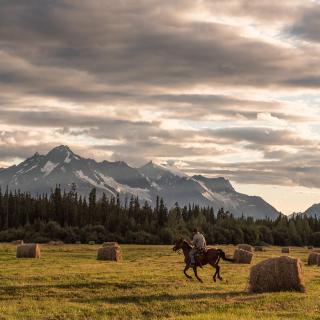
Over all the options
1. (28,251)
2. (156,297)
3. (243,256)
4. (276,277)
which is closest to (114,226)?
(28,251)

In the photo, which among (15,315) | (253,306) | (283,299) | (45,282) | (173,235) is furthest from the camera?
(173,235)

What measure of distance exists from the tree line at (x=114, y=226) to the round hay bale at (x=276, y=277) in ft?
310

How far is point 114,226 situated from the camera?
5728 inches

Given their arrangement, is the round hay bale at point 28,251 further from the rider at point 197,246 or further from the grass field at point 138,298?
the rider at point 197,246

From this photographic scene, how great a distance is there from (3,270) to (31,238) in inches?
3236

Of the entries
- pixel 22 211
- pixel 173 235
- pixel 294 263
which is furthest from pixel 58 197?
pixel 294 263

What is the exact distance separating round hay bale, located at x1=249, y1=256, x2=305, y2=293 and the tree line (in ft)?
310

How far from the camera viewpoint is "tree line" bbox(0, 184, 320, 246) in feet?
422

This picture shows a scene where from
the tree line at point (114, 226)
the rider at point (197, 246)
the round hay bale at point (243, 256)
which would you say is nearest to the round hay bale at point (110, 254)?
the round hay bale at point (243, 256)

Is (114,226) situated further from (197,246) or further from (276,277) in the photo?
(276,277)

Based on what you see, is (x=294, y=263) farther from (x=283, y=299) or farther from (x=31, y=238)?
(x=31, y=238)

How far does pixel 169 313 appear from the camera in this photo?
23781 millimetres

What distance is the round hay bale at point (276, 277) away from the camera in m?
29.3

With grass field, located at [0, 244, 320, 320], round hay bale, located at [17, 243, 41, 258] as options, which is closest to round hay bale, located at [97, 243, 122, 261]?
round hay bale, located at [17, 243, 41, 258]
